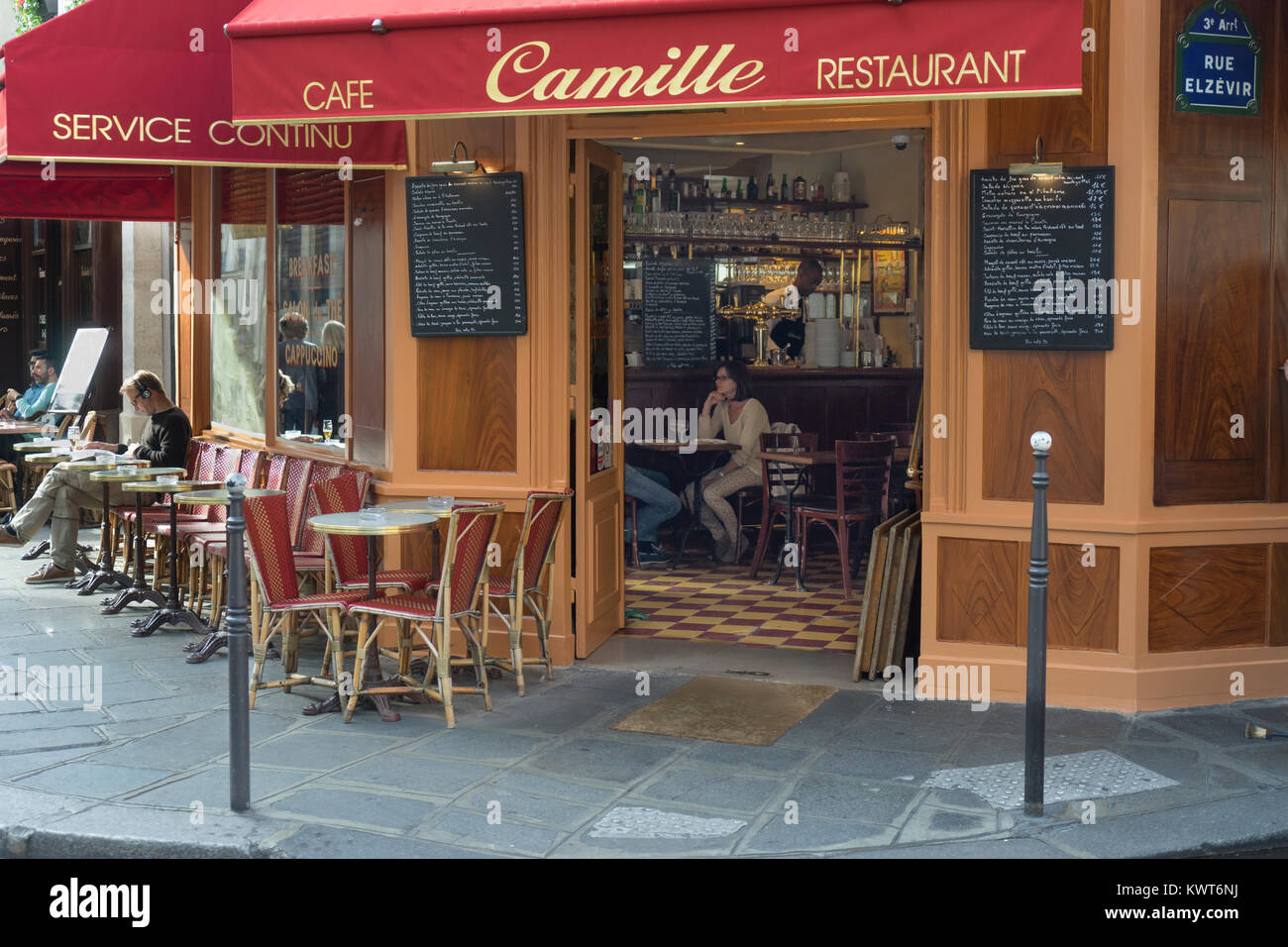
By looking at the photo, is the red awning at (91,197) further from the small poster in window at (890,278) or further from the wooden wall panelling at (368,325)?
the small poster in window at (890,278)

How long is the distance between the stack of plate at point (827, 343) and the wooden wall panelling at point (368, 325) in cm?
534

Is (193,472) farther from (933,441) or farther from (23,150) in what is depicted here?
(933,441)

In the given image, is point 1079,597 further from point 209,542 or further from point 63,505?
point 63,505

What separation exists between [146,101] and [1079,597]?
507 centimetres

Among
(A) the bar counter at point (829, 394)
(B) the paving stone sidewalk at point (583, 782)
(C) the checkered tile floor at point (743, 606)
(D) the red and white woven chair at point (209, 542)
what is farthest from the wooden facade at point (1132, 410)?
(A) the bar counter at point (829, 394)

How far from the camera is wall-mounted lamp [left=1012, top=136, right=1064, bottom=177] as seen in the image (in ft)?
20.1

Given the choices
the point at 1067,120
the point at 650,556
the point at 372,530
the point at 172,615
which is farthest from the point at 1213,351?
the point at 172,615

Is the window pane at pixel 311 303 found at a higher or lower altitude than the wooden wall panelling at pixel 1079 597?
higher

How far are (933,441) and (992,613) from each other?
83 centimetres

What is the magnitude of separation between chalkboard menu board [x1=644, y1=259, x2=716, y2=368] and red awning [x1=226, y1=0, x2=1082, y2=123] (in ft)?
19.7

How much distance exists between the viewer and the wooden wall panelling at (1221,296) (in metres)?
6.19

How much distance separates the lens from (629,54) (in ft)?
18.2

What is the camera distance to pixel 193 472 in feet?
30.9
